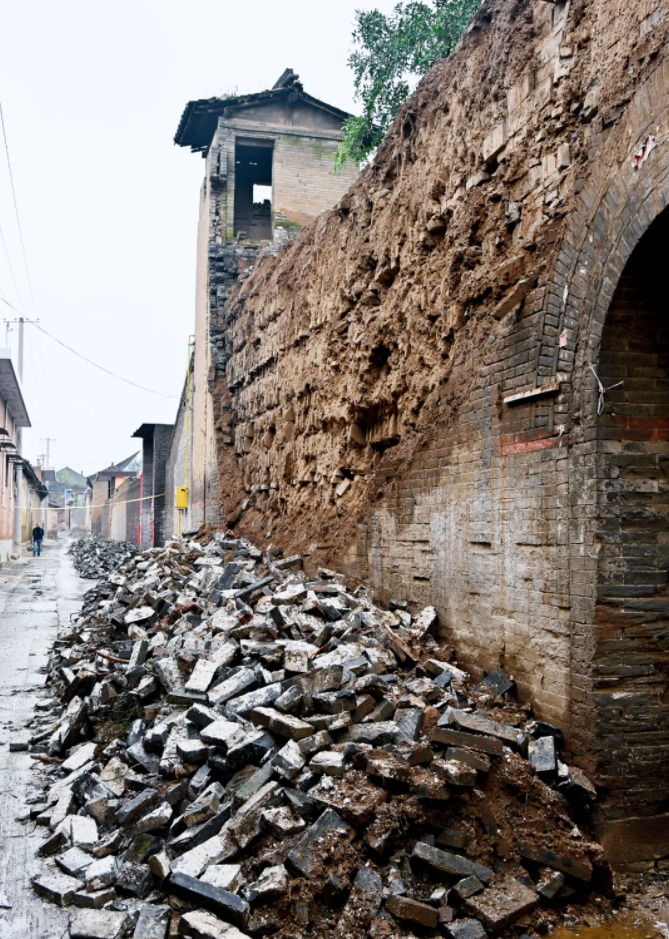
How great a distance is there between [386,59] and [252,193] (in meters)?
5.74

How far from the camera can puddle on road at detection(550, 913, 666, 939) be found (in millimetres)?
3955

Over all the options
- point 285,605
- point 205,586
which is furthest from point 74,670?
point 285,605

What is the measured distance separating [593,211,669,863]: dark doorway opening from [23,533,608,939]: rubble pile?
36cm

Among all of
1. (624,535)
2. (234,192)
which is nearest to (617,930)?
(624,535)

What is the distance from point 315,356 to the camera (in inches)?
437

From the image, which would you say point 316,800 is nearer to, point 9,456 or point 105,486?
point 9,456

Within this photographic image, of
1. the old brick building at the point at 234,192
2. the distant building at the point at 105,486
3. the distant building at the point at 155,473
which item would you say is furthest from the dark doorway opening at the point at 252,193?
the distant building at the point at 105,486

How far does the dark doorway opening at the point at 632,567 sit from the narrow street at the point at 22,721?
3438mm

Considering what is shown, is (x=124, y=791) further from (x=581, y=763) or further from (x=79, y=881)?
(x=581, y=763)

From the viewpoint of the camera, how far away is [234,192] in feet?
63.5

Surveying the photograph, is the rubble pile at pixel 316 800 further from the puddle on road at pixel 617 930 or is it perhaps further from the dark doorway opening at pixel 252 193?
the dark doorway opening at pixel 252 193

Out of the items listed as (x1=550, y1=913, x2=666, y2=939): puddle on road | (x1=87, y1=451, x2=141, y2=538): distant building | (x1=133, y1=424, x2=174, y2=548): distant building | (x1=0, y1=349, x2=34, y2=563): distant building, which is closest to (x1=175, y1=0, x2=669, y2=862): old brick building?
(x1=550, y1=913, x2=666, y2=939): puddle on road

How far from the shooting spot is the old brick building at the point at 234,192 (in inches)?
660

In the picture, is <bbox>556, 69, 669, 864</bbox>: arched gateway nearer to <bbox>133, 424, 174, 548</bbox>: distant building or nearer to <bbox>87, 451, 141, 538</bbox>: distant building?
<bbox>133, 424, 174, 548</bbox>: distant building
